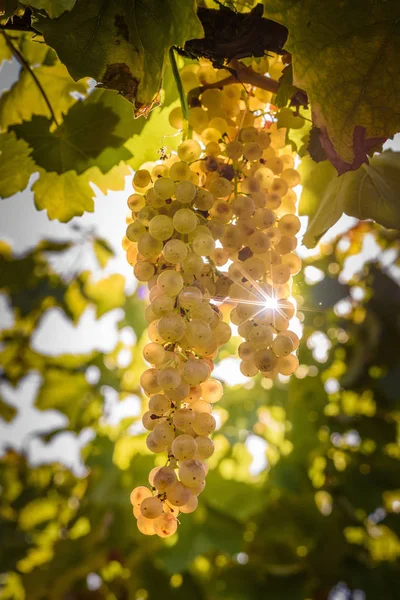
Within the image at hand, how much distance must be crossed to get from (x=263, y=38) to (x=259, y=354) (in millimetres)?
493

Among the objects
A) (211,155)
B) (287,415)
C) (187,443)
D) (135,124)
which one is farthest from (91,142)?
(287,415)

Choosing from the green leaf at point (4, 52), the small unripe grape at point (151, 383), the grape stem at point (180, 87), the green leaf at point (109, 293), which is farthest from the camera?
the green leaf at point (109, 293)

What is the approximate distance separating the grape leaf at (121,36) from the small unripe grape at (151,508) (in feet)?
1.83

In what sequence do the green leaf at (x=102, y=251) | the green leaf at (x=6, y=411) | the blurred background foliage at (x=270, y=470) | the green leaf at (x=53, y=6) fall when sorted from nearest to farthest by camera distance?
the green leaf at (x=53, y=6) < the blurred background foliage at (x=270, y=470) < the green leaf at (x=102, y=251) < the green leaf at (x=6, y=411)

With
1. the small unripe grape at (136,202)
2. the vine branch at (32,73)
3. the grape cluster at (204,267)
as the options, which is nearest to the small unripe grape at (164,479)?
the grape cluster at (204,267)

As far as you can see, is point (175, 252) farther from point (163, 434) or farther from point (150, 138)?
point (150, 138)

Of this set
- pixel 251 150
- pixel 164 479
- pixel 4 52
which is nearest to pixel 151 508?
pixel 164 479

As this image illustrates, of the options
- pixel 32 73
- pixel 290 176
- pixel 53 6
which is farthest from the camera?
pixel 32 73

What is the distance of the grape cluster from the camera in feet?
2.39

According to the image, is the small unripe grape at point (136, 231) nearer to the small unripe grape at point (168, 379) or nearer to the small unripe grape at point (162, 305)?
the small unripe grape at point (162, 305)

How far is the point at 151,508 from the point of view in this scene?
0.68 metres

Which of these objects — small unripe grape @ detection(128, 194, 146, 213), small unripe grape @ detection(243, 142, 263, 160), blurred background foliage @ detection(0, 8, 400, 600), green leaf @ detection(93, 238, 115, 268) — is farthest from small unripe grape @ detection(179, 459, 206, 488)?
green leaf @ detection(93, 238, 115, 268)

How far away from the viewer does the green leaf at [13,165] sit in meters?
1.12

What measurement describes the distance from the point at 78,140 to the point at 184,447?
0.70 m
